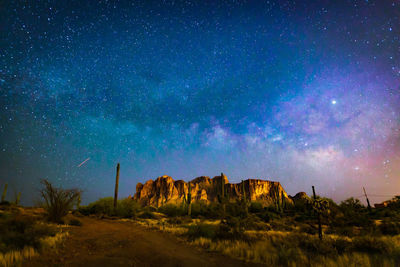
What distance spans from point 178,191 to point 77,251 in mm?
79065

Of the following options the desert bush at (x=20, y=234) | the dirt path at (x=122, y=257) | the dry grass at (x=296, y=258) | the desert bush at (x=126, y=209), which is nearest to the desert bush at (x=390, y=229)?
the dry grass at (x=296, y=258)

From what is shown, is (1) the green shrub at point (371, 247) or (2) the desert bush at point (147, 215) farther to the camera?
(2) the desert bush at point (147, 215)

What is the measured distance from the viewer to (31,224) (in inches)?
351

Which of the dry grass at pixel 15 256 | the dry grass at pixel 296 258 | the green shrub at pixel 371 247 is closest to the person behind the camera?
the dry grass at pixel 15 256

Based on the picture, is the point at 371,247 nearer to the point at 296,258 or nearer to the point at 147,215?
the point at 296,258

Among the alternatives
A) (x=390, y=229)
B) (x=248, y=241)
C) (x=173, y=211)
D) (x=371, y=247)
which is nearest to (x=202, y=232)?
(x=248, y=241)

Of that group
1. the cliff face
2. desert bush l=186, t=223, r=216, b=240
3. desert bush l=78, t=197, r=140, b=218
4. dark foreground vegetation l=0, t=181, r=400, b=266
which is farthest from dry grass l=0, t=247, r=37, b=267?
the cliff face

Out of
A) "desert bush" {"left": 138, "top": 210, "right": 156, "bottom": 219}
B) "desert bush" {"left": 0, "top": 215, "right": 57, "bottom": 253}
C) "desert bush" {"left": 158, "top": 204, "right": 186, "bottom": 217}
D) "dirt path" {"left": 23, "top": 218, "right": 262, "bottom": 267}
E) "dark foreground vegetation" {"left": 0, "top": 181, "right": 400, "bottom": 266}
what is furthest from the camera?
"desert bush" {"left": 158, "top": 204, "right": 186, "bottom": 217}

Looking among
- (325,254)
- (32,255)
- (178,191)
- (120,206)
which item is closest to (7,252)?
(32,255)

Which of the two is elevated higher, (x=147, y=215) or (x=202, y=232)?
(x=202, y=232)

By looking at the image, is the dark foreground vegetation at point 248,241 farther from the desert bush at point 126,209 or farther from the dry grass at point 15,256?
the desert bush at point 126,209

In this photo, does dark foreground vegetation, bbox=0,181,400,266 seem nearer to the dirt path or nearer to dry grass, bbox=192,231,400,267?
dry grass, bbox=192,231,400,267

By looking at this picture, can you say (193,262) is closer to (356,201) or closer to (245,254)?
(245,254)

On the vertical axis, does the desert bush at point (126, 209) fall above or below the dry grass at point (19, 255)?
below
